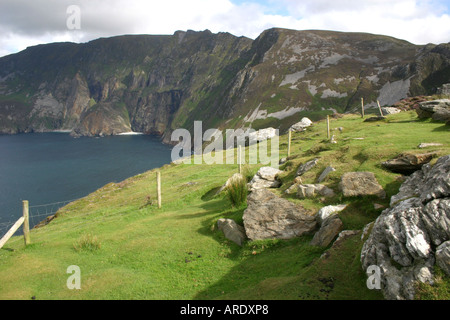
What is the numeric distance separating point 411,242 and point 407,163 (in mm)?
9008

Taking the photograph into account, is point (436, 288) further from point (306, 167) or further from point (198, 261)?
point (306, 167)

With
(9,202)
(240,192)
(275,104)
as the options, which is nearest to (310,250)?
(240,192)

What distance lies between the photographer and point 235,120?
550 ft

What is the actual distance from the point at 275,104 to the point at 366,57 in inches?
2370

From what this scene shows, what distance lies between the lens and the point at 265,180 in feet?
73.8

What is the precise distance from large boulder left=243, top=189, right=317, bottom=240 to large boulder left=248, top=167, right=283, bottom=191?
18.3 feet

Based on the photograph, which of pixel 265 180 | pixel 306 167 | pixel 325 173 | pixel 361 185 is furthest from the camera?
pixel 265 180

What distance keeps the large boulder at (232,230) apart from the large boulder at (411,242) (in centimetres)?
696

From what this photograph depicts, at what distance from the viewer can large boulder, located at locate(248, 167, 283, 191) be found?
21.7m

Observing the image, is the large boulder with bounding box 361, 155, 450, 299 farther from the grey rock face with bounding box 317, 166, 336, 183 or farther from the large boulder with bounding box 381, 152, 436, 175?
the grey rock face with bounding box 317, 166, 336, 183

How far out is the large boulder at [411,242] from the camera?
7.71m

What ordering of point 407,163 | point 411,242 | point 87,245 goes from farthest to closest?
point 87,245 < point 407,163 < point 411,242

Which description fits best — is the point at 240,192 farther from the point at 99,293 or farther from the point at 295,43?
the point at 295,43
